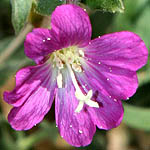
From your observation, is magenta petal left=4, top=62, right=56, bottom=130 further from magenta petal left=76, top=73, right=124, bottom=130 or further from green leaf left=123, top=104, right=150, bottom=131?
green leaf left=123, top=104, right=150, bottom=131

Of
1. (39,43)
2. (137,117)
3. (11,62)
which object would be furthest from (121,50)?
(11,62)

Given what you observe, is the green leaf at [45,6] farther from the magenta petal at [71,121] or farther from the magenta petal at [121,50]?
the magenta petal at [71,121]

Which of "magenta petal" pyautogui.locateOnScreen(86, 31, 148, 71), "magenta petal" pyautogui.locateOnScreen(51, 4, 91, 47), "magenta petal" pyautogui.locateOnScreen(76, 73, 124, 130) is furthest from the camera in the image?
"magenta petal" pyautogui.locateOnScreen(76, 73, 124, 130)

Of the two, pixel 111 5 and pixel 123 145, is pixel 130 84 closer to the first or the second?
pixel 111 5

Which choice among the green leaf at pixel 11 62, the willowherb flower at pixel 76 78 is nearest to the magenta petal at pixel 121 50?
the willowherb flower at pixel 76 78

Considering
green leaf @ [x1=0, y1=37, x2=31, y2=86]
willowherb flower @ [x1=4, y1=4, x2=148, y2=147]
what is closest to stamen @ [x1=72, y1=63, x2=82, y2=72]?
willowherb flower @ [x1=4, y1=4, x2=148, y2=147]

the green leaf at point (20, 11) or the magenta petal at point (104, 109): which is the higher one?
the green leaf at point (20, 11)

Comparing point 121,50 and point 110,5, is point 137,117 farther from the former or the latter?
point 110,5
